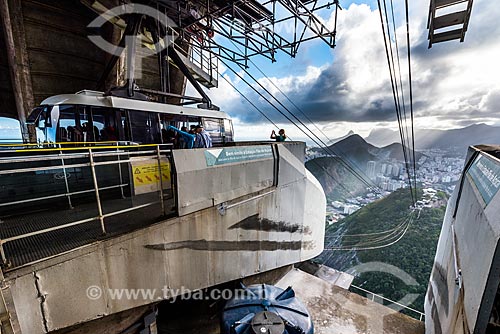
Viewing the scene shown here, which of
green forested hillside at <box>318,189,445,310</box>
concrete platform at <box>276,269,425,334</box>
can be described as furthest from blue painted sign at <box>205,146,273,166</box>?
green forested hillside at <box>318,189,445,310</box>

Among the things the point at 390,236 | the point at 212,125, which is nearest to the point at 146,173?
the point at 212,125

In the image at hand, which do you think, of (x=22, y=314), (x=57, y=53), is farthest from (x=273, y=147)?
(x=57, y=53)

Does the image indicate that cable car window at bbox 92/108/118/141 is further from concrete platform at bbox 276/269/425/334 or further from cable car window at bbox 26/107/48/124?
concrete platform at bbox 276/269/425/334

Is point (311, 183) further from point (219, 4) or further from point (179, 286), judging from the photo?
point (219, 4)

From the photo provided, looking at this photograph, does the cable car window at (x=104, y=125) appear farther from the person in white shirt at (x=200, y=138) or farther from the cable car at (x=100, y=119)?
the person in white shirt at (x=200, y=138)

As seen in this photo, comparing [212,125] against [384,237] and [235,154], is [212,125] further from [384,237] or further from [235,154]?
[384,237]

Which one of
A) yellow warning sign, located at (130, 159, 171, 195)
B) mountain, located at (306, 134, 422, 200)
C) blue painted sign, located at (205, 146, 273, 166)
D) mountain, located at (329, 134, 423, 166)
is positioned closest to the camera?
yellow warning sign, located at (130, 159, 171, 195)
